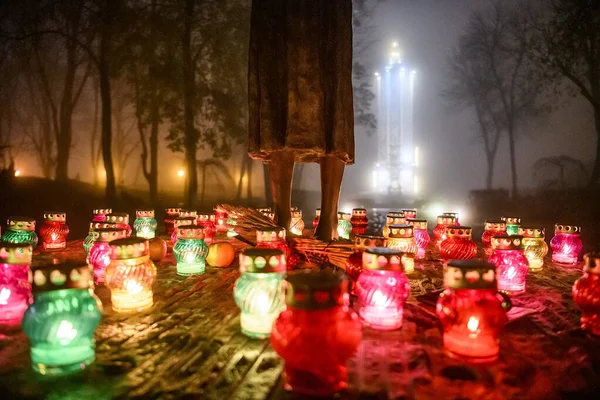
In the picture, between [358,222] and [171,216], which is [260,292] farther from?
[171,216]

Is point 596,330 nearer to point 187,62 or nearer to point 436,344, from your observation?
point 436,344

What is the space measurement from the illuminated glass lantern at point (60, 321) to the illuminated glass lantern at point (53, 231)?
135 inches

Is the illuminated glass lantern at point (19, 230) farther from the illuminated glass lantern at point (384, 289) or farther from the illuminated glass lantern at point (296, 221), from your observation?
the illuminated glass lantern at point (384, 289)

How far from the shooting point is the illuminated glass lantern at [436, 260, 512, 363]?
1891 mm

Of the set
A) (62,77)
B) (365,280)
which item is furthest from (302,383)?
(62,77)

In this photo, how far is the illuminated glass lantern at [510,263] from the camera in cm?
313

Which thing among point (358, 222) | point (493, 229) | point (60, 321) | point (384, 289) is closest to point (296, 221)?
point (358, 222)

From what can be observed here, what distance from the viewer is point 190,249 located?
144 inches

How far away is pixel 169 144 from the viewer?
38.5 feet

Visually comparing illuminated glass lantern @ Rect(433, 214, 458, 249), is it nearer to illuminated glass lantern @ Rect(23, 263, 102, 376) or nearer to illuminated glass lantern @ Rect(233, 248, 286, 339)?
illuminated glass lantern @ Rect(233, 248, 286, 339)

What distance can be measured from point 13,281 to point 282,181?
257 centimetres

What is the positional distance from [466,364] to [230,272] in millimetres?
2518

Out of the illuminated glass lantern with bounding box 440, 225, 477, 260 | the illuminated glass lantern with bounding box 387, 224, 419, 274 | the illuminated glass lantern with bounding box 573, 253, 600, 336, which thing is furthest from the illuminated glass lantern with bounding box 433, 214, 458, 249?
the illuminated glass lantern with bounding box 573, 253, 600, 336

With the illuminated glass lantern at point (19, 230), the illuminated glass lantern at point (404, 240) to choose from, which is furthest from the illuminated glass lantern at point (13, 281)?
the illuminated glass lantern at point (404, 240)
